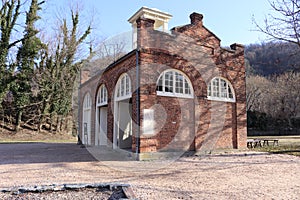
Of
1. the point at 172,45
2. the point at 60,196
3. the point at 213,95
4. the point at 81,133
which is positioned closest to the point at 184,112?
the point at 213,95

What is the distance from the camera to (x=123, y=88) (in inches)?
417

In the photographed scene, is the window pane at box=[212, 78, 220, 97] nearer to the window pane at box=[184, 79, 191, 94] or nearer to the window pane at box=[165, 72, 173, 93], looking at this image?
the window pane at box=[184, 79, 191, 94]

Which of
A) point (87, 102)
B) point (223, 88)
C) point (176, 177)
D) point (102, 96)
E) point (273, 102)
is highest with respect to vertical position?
point (273, 102)

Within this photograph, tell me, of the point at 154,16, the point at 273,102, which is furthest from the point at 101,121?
the point at 273,102

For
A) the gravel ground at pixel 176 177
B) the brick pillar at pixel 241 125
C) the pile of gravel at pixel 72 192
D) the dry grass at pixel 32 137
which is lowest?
the dry grass at pixel 32 137

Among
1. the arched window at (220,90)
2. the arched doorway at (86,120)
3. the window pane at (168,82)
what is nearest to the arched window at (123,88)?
the window pane at (168,82)

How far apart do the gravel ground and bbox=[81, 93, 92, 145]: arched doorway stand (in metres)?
6.46

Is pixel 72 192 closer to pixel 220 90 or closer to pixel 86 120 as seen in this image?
pixel 220 90

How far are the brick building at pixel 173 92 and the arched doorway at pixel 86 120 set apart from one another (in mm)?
1699

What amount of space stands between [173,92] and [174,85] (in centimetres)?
A: 31

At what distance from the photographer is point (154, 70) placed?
9.27 meters

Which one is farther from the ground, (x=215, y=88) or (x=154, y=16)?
(x=154, y=16)

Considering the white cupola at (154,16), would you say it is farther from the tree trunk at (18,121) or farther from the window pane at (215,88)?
the tree trunk at (18,121)

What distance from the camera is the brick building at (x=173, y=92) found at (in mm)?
9000
